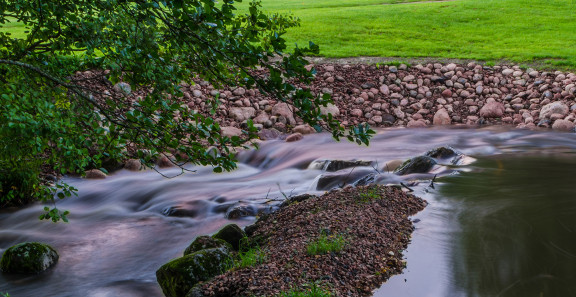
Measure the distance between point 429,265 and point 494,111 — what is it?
9980mm

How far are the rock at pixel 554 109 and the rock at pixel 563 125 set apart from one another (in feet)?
1.47

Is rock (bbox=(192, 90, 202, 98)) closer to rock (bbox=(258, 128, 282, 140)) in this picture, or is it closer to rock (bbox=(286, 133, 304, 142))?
rock (bbox=(258, 128, 282, 140))

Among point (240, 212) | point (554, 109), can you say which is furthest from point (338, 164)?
point (554, 109)

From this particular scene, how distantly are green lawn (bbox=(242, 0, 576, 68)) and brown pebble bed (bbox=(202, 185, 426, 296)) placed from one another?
36.5 ft

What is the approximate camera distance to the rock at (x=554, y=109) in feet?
46.5

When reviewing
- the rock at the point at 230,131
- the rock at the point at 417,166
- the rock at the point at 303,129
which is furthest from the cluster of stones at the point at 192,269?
the rock at the point at 303,129

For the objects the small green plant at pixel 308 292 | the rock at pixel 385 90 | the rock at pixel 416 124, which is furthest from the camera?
the rock at pixel 385 90

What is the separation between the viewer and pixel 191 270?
577cm

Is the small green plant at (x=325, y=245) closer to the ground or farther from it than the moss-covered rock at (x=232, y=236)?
farther from it

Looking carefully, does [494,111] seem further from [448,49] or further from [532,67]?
[448,49]

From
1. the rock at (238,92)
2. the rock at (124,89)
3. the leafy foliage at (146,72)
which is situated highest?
the leafy foliage at (146,72)

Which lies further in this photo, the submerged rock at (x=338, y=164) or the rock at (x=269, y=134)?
the rock at (x=269, y=134)

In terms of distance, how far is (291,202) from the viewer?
Result: 27.3 ft

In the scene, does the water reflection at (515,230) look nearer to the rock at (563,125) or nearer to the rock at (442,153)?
the rock at (442,153)
